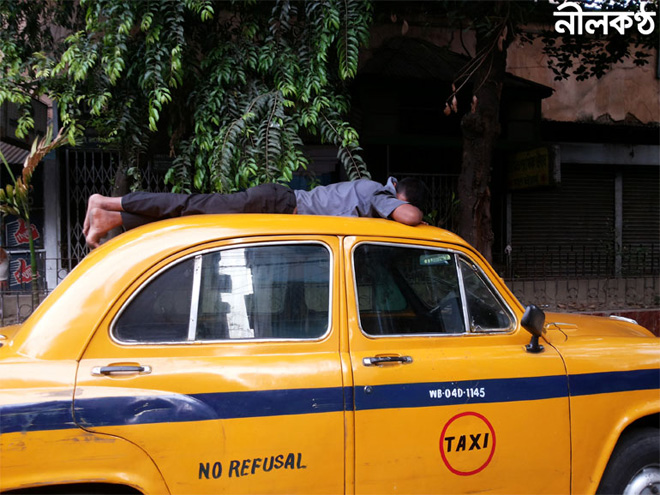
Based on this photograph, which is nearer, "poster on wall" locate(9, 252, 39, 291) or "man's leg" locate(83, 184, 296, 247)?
"man's leg" locate(83, 184, 296, 247)

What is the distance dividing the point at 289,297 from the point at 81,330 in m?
0.85

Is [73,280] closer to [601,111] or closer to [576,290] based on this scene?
[576,290]

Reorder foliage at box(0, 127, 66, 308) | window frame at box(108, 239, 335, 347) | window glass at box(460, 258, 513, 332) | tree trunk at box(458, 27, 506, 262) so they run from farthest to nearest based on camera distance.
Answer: tree trunk at box(458, 27, 506, 262), foliage at box(0, 127, 66, 308), window glass at box(460, 258, 513, 332), window frame at box(108, 239, 335, 347)

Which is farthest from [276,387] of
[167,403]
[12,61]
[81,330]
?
[12,61]

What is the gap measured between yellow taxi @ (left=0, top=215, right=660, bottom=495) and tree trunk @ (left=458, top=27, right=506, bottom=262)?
3.42m

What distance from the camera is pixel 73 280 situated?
6.75ft

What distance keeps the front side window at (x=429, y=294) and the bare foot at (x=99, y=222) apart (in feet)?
4.30

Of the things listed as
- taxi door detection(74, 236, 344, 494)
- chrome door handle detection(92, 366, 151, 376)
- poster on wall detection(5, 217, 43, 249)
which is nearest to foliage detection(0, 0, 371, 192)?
taxi door detection(74, 236, 344, 494)

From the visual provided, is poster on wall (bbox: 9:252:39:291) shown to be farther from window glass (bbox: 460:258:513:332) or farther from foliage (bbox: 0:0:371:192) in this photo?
window glass (bbox: 460:258:513:332)

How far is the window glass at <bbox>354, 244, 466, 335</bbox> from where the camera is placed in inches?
91.0


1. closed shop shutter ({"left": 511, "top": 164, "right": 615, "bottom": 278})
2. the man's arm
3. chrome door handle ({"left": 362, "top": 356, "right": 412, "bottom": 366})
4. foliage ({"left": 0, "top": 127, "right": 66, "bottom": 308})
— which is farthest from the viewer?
closed shop shutter ({"left": 511, "top": 164, "right": 615, "bottom": 278})

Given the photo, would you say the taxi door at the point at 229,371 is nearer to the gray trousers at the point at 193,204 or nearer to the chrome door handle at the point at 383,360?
the chrome door handle at the point at 383,360

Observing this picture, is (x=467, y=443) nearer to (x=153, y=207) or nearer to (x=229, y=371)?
(x=229, y=371)

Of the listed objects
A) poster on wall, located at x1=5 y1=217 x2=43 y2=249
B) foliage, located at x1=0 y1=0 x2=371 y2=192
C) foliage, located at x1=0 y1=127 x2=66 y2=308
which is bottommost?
poster on wall, located at x1=5 y1=217 x2=43 y2=249
